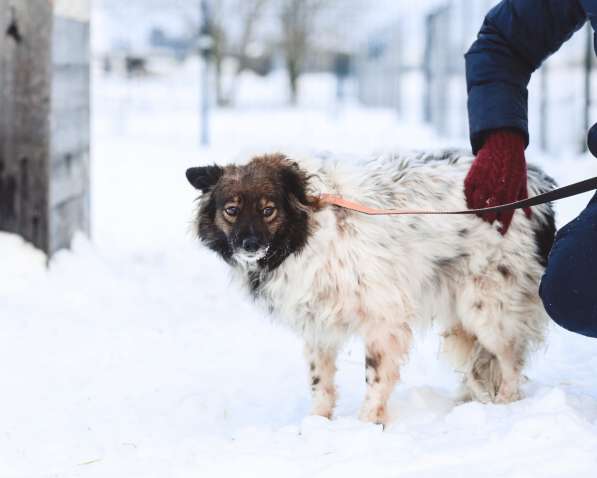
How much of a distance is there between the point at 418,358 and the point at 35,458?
2.20 meters

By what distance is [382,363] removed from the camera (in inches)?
154

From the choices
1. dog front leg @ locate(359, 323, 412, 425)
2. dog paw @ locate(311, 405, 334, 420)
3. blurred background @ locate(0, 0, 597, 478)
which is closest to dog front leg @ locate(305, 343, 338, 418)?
dog paw @ locate(311, 405, 334, 420)

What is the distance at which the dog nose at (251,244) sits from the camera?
3750 mm

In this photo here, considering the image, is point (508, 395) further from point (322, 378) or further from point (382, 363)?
point (322, 378)

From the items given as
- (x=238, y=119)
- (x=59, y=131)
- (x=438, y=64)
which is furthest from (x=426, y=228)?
(x=238, y=119)

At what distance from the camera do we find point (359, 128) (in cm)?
2167

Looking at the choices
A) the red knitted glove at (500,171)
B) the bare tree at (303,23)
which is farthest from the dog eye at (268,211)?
the bare tree at (303,23)

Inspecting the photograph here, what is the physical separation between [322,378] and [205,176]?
1.05 m

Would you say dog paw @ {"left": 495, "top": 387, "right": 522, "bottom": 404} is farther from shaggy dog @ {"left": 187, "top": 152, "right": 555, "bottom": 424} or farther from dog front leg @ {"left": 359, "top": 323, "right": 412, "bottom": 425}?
dog front leg @ {"left": 359, "top": 323, "right": 412, "bottom": 425}

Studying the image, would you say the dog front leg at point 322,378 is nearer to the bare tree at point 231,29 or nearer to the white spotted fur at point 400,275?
the white spotted fur at point 400,275

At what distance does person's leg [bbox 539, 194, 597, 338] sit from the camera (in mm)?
3225

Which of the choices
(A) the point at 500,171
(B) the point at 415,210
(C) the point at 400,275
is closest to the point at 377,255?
(C) the point at 400,275

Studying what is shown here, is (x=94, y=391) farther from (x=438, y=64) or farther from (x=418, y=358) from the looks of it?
(x=438, y=64)

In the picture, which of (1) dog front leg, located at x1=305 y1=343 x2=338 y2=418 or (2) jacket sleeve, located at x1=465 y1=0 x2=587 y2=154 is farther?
(1) dog front leg, located at x1=305 y1=343 x2=338 y2=418
